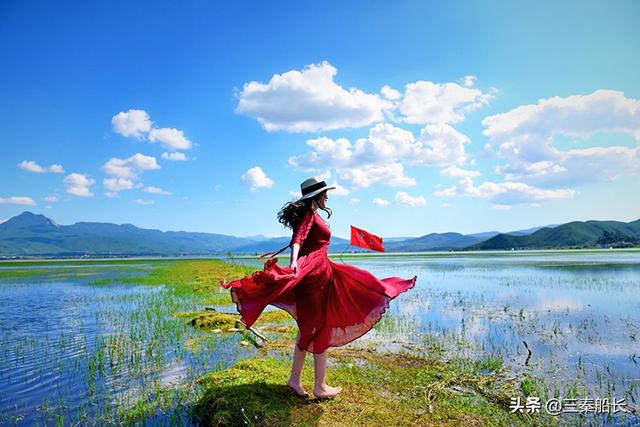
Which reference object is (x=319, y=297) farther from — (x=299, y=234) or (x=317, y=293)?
(x=299, y=234)

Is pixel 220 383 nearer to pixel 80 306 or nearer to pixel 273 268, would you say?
pixel 273 268

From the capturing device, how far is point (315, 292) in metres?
5.66

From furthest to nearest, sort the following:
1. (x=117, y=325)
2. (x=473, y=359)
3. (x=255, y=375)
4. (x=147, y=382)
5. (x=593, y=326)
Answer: (x=117, y=325) < (x=593, y=326) < (x=473, y=359) < (x=147, y=382) < (x=255, y=375)

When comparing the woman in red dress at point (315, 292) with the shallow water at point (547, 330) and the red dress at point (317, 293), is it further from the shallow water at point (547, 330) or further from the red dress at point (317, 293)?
the shallow water at point (547, 330)

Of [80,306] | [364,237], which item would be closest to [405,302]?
[364,237]

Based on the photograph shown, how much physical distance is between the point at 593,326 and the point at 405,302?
7.45 metres

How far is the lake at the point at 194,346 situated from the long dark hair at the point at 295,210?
10.4 feet

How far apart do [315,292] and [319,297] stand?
0.31ft

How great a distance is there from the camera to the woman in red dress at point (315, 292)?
216 inches

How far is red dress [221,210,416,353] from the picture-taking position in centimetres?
548

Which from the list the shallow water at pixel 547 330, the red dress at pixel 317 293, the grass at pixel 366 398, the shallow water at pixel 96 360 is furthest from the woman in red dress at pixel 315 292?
the shallow water at pixel 547 330

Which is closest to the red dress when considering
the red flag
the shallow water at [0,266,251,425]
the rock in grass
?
the red flag

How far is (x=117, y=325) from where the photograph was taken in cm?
1344

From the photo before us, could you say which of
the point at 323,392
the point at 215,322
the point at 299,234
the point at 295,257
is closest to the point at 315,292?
the point at 295,257
